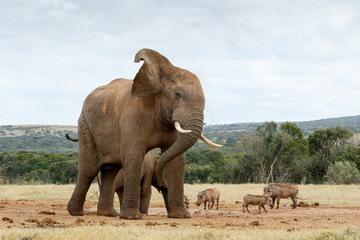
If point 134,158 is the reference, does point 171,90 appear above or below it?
above

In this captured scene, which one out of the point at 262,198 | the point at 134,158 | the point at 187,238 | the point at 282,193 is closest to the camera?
the point at 187,238

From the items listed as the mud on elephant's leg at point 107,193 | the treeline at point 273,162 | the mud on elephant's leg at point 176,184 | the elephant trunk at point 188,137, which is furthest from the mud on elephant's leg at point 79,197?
the treeline at point 273,162

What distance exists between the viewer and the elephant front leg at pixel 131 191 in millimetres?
10641

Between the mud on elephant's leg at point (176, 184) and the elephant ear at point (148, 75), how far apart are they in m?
1.66

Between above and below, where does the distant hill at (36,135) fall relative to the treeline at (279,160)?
above

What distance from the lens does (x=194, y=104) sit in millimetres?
9969

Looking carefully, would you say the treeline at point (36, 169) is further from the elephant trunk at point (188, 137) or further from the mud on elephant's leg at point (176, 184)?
the elephant trunk at point (188, 137)

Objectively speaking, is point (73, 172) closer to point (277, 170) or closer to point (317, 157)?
point (277, 170)

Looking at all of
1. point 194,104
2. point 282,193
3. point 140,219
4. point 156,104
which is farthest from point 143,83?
point 282,193

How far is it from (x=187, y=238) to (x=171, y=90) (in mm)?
3567

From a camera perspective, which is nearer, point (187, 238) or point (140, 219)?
point (187, 238)

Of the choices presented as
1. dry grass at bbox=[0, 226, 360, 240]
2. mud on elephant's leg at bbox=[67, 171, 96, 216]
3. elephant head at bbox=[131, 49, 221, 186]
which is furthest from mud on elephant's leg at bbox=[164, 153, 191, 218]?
dry grass at bbox=[0, 226, 360, 240]

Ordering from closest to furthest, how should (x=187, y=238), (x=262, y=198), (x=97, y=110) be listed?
(x=187, y=238) < (x=97, y=110) < (x=262, y=198)

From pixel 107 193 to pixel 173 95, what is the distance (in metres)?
3.50
